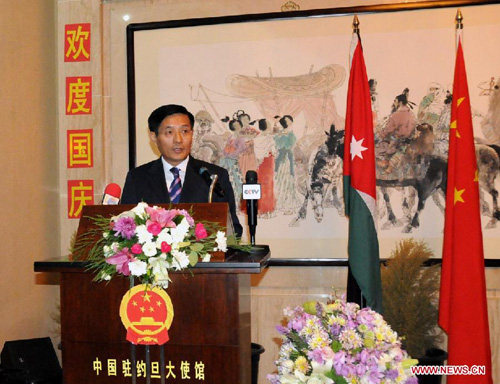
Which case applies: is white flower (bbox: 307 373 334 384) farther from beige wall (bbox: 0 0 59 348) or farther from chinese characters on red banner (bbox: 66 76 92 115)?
chinese characters on red banner (bbox: 66 76 92 115)

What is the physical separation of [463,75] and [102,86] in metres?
2.38

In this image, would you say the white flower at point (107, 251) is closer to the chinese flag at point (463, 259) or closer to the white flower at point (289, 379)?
the white flower at point (289, 379)

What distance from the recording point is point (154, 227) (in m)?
1.71

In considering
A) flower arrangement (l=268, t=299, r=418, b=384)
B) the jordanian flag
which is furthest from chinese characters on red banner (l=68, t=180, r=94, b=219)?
flower arrangement (l=268, t=299, r=418, b=384)

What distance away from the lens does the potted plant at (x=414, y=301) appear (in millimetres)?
3264

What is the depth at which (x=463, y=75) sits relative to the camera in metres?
3.29

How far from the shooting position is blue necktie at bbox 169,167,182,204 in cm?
263

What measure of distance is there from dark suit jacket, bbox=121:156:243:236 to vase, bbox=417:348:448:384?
148 cm

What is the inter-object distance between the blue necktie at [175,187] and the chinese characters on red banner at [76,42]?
1720 mm

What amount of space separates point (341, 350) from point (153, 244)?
64 centimetres

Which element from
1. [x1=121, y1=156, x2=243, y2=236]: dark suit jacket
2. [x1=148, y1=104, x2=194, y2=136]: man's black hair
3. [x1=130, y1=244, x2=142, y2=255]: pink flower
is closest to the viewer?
[x1=130, y1=244, x2=142, y2=255]: pink flower

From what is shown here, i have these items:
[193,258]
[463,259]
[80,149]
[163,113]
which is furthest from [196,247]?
[80,149]

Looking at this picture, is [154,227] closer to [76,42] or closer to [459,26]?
[459,26]

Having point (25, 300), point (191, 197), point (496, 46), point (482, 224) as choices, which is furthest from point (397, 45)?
point (25, 300)
